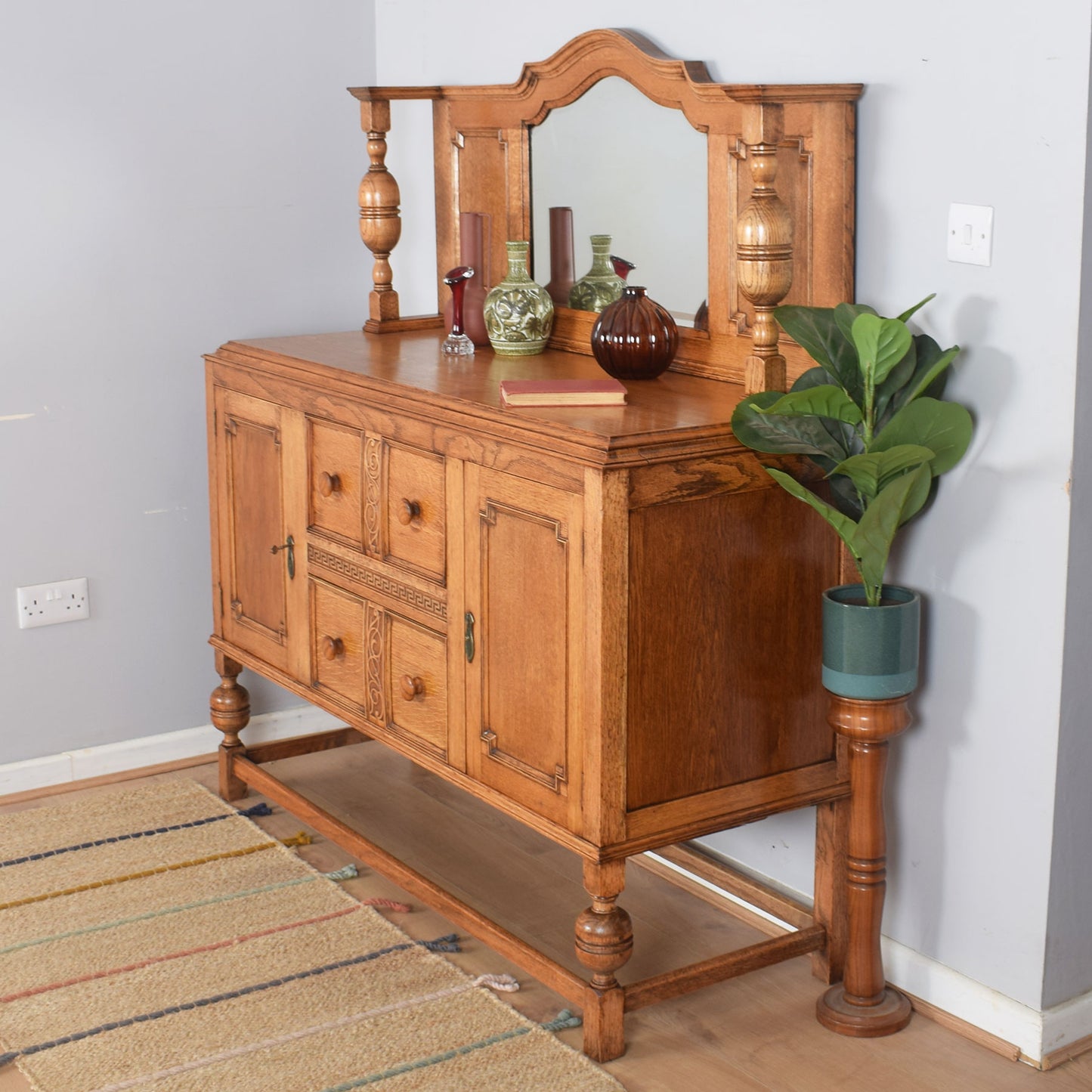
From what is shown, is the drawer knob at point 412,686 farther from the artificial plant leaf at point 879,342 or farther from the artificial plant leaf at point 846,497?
the artificial plant leaf at point 879,342

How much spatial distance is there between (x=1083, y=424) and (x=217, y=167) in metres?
1.96

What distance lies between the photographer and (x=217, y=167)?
3.23 metres

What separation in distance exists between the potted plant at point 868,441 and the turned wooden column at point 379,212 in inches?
45.5

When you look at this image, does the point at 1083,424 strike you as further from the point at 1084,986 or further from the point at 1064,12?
the point at 1084,986

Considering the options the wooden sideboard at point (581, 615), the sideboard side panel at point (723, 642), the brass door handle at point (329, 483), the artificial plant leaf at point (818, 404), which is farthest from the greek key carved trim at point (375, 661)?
the artificial plant leaf at point (818, 404)

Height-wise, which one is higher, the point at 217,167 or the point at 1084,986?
the point at 217,167

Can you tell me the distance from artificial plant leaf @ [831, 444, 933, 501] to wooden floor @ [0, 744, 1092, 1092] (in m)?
0.85

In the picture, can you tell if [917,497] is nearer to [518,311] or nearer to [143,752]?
[518,311]

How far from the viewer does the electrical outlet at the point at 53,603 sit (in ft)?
10.4

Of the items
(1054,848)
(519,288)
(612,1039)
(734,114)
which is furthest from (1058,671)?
(519,288)

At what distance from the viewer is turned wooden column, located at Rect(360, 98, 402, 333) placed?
3016 mm

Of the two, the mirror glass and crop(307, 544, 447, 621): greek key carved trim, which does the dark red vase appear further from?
crop(307, 544, 447, 621): greek key carved trim

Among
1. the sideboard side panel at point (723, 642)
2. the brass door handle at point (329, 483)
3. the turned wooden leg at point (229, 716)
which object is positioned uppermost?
the brass door handle at point (329, 483)

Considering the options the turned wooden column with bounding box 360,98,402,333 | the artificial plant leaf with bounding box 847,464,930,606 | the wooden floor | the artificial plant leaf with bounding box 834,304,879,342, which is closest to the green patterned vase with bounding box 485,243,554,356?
the turned wooden column with bounding box 360,98,402,333
